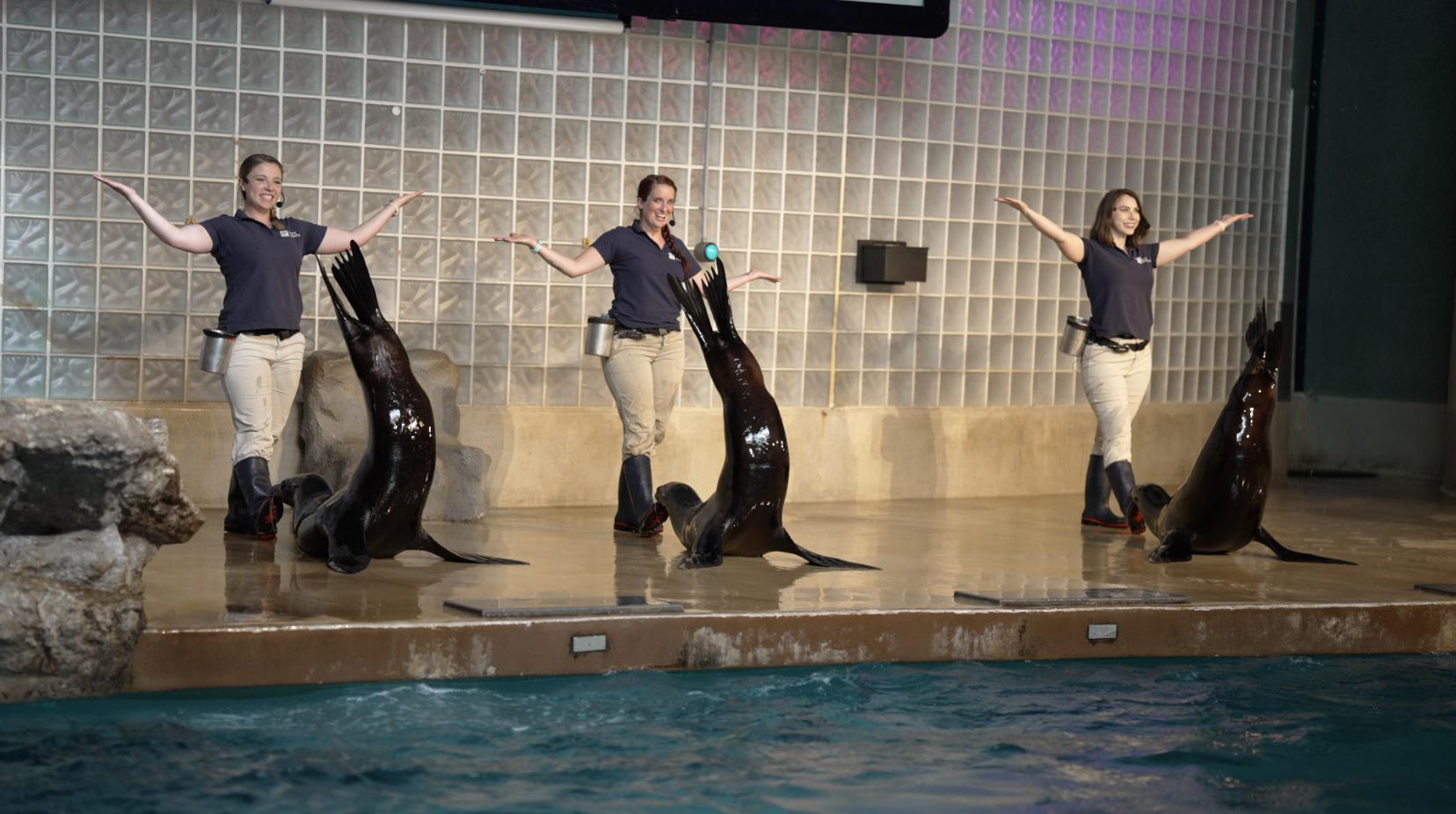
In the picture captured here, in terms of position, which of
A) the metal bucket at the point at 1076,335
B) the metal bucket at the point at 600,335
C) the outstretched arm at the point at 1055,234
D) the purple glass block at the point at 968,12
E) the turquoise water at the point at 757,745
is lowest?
the turquoise water at the point at 757,745

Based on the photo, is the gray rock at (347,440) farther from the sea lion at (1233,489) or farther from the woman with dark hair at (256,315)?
the sea lion at (1233,489)

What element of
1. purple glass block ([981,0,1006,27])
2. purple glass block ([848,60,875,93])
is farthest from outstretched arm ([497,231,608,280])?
purple glass block ([981,0,1006,27])

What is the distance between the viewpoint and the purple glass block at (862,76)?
9602 mm

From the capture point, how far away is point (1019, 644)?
622cm

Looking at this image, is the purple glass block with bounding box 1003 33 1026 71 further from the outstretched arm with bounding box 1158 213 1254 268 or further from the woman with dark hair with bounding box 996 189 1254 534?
the outstretched arm with bounding box 1158 213 1254 268

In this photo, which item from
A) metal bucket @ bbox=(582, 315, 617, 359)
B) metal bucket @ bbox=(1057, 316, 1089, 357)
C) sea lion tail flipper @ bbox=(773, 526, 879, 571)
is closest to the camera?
sea lion tail flipper @ bbox=(773, 526, 879, 571)

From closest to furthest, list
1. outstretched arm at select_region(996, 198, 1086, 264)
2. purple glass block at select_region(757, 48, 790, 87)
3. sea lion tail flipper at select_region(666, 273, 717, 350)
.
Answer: sea lion tail flipper at select_region(666, 273, 717, 350), outstretched arm at select_region(996, 198, 1086, 264), purple glass block at select_region(757, 48, 790, 87)

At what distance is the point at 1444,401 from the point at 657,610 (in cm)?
766

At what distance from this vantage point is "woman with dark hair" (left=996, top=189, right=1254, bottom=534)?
8.54 metres

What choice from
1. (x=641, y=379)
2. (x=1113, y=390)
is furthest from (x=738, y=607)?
(x=1113, y=390)

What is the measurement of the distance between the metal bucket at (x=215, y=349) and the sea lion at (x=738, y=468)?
72.6 inches

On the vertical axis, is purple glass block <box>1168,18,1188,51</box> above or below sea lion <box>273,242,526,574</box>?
above

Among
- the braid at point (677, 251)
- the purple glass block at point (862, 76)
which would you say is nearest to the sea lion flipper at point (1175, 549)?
the braid at point (677, 251)

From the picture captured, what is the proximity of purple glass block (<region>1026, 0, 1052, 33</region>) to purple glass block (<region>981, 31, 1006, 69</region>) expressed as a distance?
21 cm
